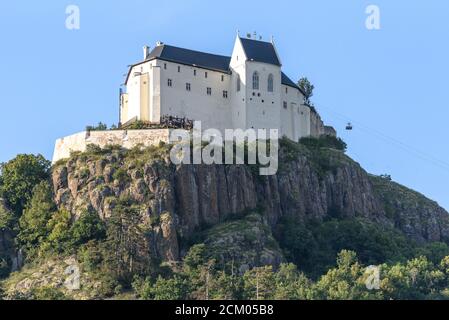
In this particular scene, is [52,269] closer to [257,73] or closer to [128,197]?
[128,197]

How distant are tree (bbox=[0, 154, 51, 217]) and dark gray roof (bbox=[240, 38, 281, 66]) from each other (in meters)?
29.2

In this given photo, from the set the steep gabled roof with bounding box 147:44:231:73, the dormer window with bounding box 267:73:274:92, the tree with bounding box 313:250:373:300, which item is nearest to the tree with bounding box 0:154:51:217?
the steep gabled roof with bounding box 147:44:231:73

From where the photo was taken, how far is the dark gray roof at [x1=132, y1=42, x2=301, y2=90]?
535ft

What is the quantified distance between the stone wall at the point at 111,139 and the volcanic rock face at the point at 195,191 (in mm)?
1998

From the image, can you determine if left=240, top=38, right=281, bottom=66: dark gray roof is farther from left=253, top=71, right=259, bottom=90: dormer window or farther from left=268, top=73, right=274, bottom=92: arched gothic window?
left=268, top=73, right=274, bottom=92: arched gothic window

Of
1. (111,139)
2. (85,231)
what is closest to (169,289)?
(85,231)

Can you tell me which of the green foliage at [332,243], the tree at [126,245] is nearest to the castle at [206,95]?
the tree at [126,245]

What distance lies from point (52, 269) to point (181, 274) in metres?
14.5

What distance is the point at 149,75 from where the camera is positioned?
525ft

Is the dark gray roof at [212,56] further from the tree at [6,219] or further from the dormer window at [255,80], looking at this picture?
the tree at [6,219]

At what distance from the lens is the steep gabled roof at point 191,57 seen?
163 metres

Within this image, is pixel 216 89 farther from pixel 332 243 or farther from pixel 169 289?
pixel 169 289
